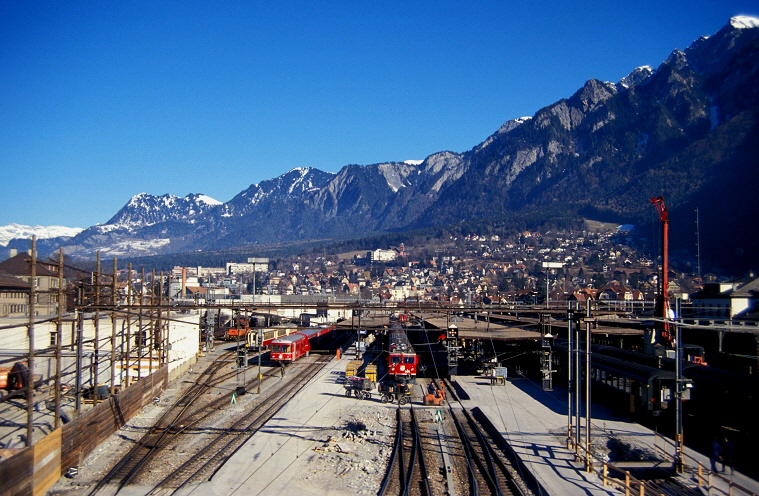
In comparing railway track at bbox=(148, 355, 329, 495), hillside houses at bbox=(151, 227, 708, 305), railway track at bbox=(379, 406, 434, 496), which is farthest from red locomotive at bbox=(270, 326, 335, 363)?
hillside houses at bbox=(151, 227, 708, 305)

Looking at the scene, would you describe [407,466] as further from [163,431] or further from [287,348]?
[287,348]

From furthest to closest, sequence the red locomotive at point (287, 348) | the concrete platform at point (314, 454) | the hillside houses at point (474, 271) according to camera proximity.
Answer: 1. the hillside houses at point (474, 271)
2. the red locomotive at point (287, 348)
3. the concrete platform at point (314, 454)

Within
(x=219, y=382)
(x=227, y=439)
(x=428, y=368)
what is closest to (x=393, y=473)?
(x=227, y=439)

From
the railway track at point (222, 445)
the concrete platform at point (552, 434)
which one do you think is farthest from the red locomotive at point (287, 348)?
the concrete platform at point (552, 434)

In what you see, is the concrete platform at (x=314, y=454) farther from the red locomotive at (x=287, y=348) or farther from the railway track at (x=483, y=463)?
the red locomotive at (x=287, y=348)

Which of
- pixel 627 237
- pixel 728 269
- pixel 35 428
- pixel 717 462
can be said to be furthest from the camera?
pixel 627 237

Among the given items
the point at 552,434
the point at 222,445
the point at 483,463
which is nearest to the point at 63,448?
the point at 222,445

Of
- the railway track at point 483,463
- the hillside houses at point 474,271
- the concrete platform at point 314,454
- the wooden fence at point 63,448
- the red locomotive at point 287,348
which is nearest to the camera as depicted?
the wooden fence at point 63,448

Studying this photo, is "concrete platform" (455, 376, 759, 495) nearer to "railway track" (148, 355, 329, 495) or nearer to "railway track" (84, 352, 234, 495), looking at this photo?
"railway track" (148, 355, 329, 495)

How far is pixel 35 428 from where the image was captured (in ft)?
56.7

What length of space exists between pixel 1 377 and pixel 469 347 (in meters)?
24.5

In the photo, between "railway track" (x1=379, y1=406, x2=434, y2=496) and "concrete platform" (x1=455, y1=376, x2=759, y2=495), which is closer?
"railway track" (x1=379, y1=406, x2=434, y2=496)

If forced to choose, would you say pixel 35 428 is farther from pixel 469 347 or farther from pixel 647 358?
pixel 469 347

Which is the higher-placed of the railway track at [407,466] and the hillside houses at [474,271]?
the hillside houses at [474,271]
